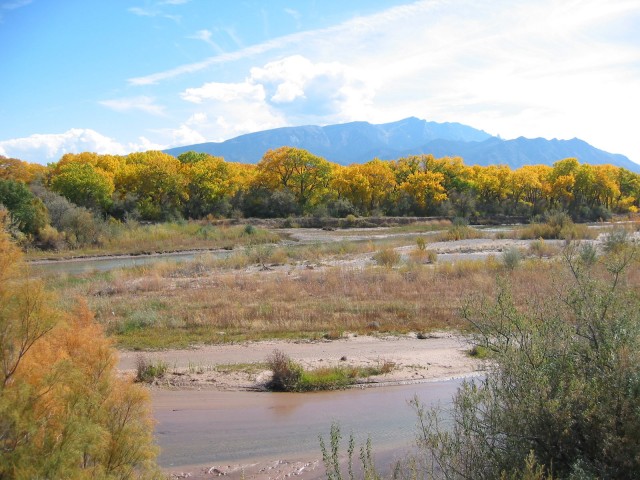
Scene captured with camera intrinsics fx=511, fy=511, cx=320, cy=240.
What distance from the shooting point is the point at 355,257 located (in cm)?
4047

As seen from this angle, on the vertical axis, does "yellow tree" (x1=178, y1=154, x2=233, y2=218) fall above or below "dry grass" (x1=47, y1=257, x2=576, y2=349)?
above

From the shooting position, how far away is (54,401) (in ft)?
15.4

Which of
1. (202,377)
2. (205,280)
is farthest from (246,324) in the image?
(205,280)

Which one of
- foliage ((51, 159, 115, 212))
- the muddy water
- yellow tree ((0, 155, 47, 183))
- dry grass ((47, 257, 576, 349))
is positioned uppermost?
yellow tree ((0, 155, 47, 183))

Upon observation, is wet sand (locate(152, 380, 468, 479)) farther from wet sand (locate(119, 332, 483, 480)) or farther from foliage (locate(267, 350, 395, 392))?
foliage (locate(267, 350, 395, 392))

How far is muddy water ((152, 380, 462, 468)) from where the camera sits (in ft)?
34.8

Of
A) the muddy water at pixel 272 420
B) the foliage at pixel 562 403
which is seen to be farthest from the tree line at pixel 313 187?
the foliage at pixel 562 403

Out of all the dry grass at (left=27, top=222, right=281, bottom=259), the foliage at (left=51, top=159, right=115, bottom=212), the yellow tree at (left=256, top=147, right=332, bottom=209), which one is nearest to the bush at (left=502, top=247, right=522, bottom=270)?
the dry grass at (left=27, top=222, right=281, bottom=259)

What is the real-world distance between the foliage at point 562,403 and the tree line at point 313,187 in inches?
2467

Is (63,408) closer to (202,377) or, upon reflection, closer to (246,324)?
(202,377)

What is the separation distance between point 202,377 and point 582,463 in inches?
460

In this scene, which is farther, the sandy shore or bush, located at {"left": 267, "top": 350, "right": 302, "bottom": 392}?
the sandy shore

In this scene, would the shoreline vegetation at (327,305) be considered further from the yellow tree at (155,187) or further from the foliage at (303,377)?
the yellow tree at (155,187)

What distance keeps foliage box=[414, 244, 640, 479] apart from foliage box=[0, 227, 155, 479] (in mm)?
3465
